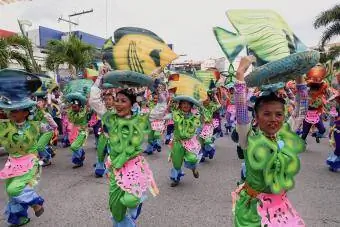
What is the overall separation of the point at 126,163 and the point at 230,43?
1.75 metres

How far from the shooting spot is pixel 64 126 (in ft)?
35.8

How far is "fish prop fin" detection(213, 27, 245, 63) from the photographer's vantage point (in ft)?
8.43

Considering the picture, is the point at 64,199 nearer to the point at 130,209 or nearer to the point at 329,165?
the point at 130,209

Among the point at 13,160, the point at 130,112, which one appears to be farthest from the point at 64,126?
the point at 130,112

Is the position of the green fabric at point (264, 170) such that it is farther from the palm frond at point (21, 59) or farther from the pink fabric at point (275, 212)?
the palm frond at point (21, 59)

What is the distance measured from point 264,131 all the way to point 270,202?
0.52 metres

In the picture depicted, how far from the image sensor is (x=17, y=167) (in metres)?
4.45

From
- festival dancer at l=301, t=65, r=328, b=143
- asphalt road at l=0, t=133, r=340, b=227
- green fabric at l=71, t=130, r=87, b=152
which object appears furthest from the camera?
festival dancer at l=301, t=65, r=328, b=143

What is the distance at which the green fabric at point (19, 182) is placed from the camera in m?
4.28

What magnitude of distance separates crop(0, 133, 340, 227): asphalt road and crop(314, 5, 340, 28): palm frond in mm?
14518

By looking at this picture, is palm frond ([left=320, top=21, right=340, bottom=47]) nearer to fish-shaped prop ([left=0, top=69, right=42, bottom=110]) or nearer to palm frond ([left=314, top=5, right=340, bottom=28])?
palm frond ([left=314, top=5, right=340, bottom=28])

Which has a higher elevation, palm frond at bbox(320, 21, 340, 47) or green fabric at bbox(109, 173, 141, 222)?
palm frond at bbox(320, 21, 340, 47)

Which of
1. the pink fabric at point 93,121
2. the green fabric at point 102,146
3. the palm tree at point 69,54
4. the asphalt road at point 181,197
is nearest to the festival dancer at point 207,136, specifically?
the asphalt road at point 181,197

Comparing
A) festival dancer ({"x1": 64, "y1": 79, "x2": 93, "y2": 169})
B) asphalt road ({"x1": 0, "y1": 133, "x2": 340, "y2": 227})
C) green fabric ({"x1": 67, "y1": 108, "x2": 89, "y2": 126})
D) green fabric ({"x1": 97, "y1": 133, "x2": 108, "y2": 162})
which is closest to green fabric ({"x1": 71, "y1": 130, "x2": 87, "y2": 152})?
festival dancer ({"x1": 64, "y1": 79, "x2": 93, "y2": 169})
